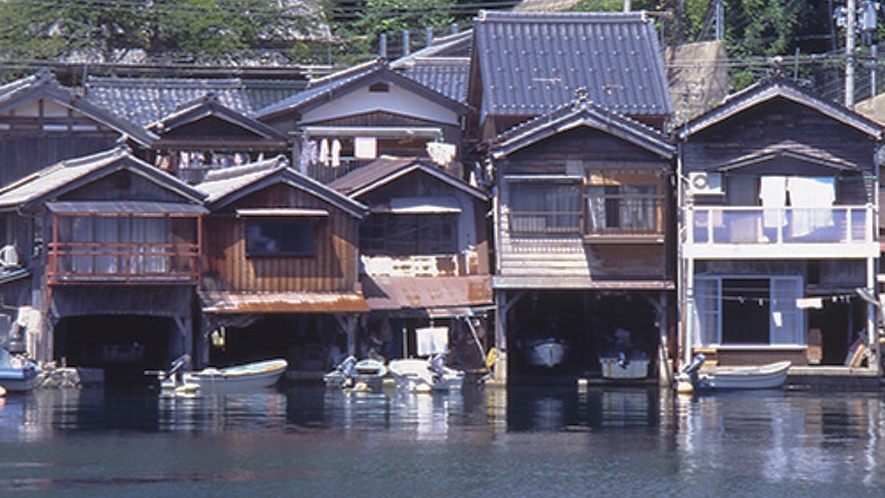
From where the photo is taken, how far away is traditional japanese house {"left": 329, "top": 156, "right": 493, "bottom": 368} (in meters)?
50.2

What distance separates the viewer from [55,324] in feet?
153

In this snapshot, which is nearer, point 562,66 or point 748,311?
point 748,311

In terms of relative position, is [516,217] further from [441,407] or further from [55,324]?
[55,324]

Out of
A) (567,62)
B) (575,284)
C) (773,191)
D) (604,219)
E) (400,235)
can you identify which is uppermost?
(567,62)

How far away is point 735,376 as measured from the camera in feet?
157

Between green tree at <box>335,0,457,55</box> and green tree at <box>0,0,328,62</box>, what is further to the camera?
green tree at <box>335,0,457,55</box>

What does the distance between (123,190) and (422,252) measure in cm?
917

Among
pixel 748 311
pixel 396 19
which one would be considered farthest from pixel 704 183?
pixel 396 19

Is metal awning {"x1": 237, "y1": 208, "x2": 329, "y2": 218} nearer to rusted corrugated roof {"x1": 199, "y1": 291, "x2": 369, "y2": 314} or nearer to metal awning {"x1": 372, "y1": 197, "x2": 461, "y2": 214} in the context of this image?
rusted corrugated roof {"x1": 199, "y1": 291, "x2": 369, "y2": 314}

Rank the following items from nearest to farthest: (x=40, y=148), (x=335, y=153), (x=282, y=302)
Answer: (x=282, y=302) → (x=40, y=148) → (x=335, y=153)

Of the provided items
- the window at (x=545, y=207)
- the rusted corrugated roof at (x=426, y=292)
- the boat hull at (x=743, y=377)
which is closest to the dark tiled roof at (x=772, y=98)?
the window at (x=545, y=207)

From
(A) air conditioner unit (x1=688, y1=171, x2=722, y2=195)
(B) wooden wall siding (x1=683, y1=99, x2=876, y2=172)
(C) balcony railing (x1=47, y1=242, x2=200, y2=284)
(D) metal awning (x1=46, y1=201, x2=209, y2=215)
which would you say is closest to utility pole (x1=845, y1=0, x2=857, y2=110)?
(B) wooden wall siding (x1=683, y1=99, x2=876, y2=172)

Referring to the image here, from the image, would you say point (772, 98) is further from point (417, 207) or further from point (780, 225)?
point (417, 207)

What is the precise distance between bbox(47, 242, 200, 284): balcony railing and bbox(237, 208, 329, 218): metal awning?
1869 millimetres
